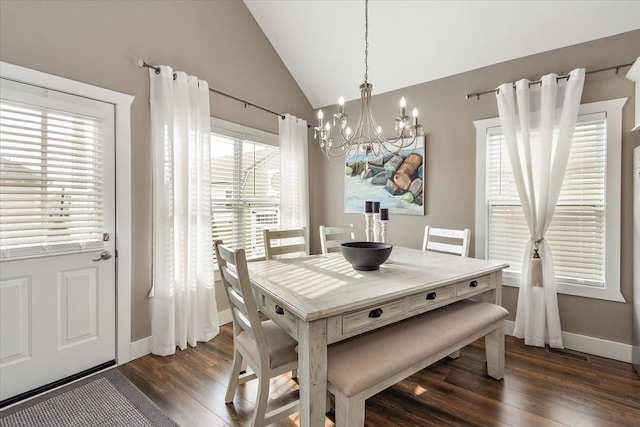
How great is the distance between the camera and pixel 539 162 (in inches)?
106

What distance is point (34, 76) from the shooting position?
1961 millimetres

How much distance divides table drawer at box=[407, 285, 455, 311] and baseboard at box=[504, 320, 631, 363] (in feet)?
5.35

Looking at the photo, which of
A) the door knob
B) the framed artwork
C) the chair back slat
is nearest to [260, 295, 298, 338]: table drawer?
the chair back slat

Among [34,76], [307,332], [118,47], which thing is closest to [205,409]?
[307,332]

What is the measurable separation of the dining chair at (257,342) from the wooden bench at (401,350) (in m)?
0.26

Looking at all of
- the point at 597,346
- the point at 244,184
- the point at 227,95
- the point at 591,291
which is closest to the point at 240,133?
the point at 227,95

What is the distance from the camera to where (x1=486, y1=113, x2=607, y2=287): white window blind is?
2539 millimetres

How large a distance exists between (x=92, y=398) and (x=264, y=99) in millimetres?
3115

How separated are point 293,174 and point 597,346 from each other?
3.35 metres

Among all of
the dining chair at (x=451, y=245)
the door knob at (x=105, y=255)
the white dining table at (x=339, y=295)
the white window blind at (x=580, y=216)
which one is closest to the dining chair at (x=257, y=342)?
the white dining table at (x=339, y=295)

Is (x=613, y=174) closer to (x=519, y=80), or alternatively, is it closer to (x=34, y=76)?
(x=519, y=80)

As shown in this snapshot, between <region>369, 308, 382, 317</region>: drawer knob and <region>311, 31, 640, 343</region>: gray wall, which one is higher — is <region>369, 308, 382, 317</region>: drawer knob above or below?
below

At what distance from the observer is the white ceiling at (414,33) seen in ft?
8.14

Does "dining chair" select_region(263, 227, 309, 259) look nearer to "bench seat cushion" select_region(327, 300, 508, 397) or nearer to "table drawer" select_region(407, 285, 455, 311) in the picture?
"bench seat cushion" select_region(327, 300, 508, 397)
